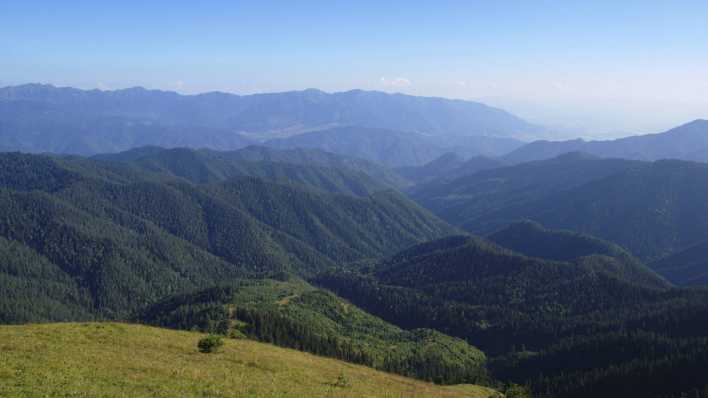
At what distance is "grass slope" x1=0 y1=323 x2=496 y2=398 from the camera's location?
40562 millimetres

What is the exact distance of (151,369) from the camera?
47.6 meters

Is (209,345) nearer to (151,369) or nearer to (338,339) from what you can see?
(151,369)

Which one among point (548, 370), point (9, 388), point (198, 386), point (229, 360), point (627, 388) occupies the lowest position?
point (548, 370)

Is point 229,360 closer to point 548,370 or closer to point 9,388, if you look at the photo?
point 9,388

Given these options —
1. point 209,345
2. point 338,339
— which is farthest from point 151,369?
point 338,339

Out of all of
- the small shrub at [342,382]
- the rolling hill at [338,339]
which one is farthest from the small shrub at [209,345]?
the rolling hill at [338,339]

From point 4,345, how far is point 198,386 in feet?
70.1

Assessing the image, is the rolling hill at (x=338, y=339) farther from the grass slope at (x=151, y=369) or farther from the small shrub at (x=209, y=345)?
the small shrub at (x=209, y=345)

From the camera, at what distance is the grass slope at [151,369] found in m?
40.6

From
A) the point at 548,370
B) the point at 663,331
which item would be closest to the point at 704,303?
the point at 663,331

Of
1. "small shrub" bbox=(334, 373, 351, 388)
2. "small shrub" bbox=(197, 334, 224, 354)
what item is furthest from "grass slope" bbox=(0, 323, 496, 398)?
"small shrub" bbox=(197, 334, 224, 354)

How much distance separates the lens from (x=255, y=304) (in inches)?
7480

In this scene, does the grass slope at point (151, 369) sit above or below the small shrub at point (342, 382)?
above

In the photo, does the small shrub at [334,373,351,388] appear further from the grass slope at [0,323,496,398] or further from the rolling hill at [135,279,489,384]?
the rolling hill at [135,279,489,384]
